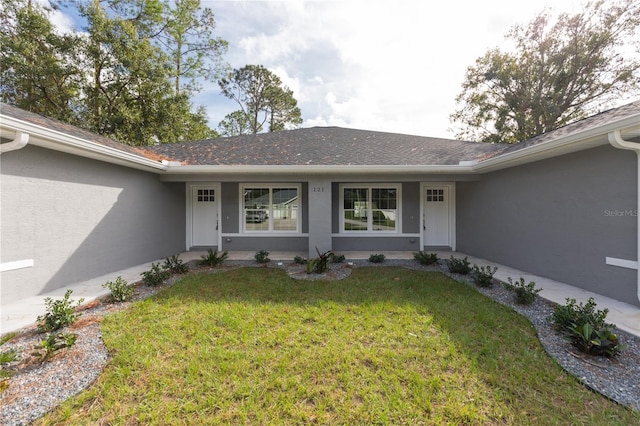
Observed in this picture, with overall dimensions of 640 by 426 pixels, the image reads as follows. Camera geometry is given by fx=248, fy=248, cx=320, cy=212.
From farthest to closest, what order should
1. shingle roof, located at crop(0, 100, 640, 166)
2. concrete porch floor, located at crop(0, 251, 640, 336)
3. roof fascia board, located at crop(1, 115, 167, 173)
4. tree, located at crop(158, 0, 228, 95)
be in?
tree, located at crop(158, 0, 228, 95) < shingle roof, located at crop(0, 100, 640, 166) < roof fascia board, located at crop(1, 115, 167, 173) < concrete porch floor, located at crop(0, 251, 640, 336)

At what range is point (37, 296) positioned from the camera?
4.36 meters

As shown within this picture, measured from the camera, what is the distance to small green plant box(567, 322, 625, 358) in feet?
8.99

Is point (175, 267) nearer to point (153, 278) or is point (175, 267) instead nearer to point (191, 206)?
point (153, 278)

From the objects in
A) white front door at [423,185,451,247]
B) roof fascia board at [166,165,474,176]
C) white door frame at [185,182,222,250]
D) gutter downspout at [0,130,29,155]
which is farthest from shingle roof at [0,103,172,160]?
white front door at [423,185,451,247]

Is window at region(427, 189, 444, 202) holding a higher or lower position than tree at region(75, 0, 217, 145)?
lower

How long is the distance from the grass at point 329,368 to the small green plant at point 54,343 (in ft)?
1.27

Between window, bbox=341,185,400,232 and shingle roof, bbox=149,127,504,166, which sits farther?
window, bbox=341,185,400,232

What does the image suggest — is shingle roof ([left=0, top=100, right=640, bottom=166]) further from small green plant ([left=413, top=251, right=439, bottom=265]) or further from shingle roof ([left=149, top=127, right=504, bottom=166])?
small green plant ([left=413, top=251, right=439, bottom=265])

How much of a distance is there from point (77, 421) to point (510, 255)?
26.8ft

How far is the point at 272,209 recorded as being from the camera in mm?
Result: 8664

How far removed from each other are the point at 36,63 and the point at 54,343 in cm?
1534

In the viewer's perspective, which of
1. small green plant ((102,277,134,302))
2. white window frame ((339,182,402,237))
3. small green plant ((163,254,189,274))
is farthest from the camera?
white window frame ((339,182,402,237))

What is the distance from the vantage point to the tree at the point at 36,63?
1078 cm

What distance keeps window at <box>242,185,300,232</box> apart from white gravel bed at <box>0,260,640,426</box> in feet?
16.9
